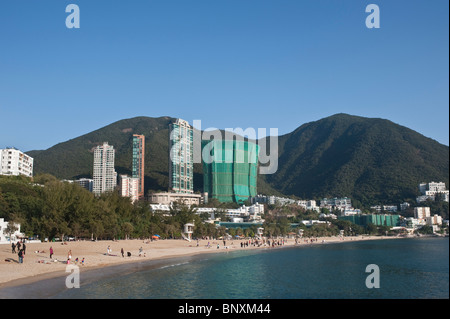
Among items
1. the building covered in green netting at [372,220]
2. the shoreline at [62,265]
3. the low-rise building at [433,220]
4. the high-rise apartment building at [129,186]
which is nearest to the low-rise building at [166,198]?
the high-rise apartment building at [129,186]

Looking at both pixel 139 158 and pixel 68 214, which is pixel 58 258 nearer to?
pixel 68 214

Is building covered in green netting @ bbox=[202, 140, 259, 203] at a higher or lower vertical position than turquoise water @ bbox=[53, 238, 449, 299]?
higher

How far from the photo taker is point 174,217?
8269 cm

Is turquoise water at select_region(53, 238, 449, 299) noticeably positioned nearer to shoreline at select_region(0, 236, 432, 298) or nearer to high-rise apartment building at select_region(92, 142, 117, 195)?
shoreline at select_region(0, 236, 432, 298)

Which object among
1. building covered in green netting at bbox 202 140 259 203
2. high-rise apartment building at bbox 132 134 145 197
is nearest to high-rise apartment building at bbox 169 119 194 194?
high-rise apartment building at bbox 132 134 145 197

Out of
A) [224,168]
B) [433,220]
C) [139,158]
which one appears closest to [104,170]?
[139,158]

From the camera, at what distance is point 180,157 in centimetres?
17462

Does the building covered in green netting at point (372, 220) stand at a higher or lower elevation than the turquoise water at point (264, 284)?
lower

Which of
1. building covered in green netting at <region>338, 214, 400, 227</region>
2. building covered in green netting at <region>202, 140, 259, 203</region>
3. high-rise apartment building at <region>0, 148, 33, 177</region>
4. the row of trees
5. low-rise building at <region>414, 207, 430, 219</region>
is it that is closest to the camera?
the row of trees

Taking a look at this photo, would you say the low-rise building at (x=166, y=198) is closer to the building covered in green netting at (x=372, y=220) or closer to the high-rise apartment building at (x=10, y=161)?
the high-rise apartment building at (x=10, y=161)

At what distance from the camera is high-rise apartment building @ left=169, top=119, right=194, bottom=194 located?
170m

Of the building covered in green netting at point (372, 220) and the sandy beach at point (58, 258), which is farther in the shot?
the building covered in green netting at point (372, 220)

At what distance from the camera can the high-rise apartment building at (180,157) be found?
559 ft
